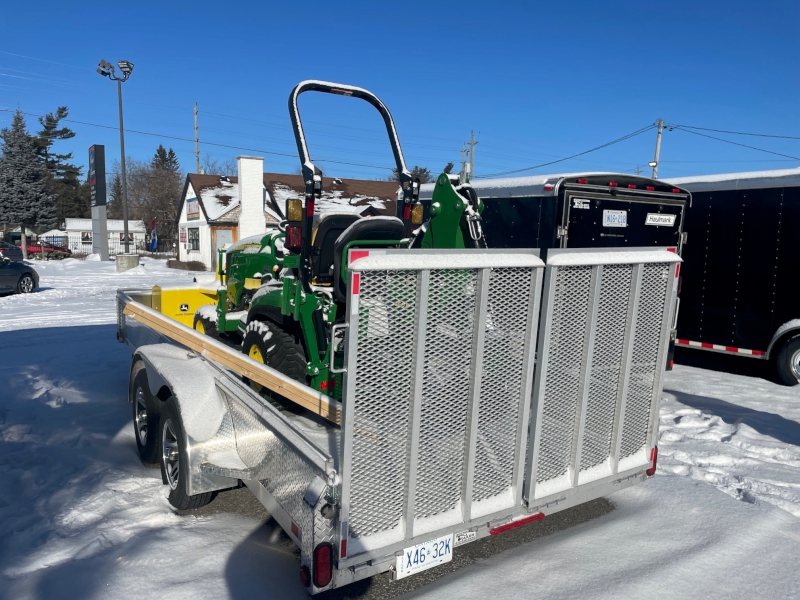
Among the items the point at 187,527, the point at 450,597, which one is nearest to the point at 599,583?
the point at 450,597

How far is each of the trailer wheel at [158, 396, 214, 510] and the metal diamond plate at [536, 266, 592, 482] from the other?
2.17m

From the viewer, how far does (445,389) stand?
2.68 m

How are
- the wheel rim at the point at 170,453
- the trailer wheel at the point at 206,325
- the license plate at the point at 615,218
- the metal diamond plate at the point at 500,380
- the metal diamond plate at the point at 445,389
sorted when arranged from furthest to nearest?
the license plate at the point at 615,218, the trailer wheel at the point at 206,325, the wheel rim at the point at 170,453, the metal diamond plate at the point at 500,380, the metal diamond plate at the point at 445,389

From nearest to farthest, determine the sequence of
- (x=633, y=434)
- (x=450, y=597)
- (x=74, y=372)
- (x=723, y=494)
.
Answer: (x=450, y=597), (x=633, y=434), (x=723, y=494), (x=74, y=372)

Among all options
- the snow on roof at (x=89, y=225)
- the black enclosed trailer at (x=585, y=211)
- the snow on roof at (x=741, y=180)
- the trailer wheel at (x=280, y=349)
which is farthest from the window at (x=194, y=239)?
the snow on roof at (x=89, y=225)

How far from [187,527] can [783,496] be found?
434 centimetres

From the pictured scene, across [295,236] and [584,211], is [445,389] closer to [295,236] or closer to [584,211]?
[295,236]

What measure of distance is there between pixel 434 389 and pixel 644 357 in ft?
5.12

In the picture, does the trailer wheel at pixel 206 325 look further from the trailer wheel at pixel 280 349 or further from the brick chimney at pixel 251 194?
the brick chimney at pixel 251 194

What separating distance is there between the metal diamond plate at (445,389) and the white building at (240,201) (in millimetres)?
25147

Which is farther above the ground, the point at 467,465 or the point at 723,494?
the point at 467,465

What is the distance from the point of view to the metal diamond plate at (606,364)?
3.16 metres

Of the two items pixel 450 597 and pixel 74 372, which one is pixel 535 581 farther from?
pixel 74 372

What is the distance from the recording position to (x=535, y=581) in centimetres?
313
